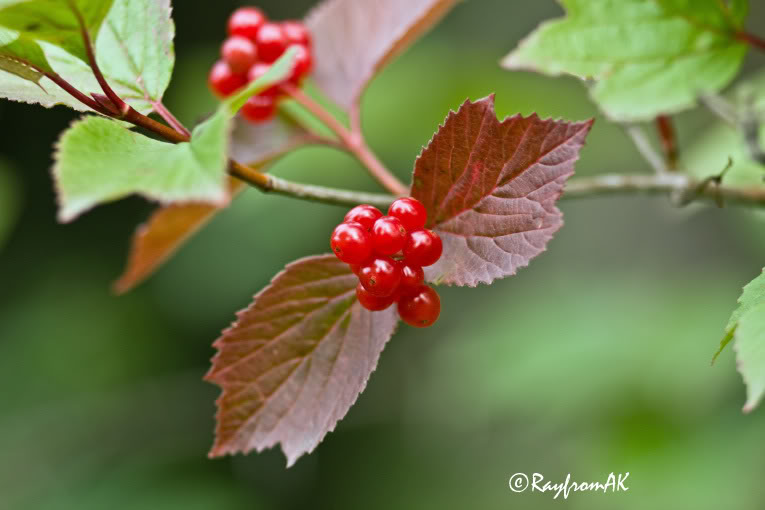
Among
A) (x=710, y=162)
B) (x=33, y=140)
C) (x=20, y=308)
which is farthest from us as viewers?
(x=33, y=140)

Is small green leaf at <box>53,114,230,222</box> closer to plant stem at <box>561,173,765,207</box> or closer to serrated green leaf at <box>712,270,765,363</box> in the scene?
serrated green leaf at <box>712,270,765,363</box>

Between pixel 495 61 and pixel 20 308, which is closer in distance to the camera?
pixel 495 61

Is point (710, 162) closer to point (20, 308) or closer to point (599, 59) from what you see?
point (599, 59)

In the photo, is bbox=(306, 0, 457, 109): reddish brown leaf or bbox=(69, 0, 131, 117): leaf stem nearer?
bbox=(69, 0, 131, 117): leaf stem

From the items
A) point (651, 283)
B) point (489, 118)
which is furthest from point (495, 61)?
point (489, 118)

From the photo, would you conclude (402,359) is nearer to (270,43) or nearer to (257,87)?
(270,43)

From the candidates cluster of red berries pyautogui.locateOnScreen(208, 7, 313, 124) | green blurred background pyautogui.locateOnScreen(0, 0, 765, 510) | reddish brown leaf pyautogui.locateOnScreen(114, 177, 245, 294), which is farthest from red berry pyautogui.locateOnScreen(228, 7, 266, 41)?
green blurred background pyautogui.locateOnScreen(0, 0, 765, 510)
